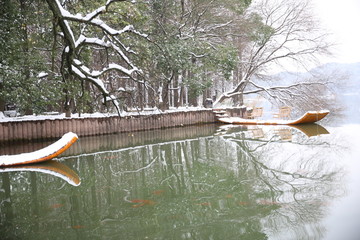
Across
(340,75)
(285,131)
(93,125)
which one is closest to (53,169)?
(93,125)

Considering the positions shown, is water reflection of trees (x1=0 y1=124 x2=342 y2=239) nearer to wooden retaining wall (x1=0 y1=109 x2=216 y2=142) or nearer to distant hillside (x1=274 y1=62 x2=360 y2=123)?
wooden retaining wall (x1=0 y1=109 x2=216 y2=142)

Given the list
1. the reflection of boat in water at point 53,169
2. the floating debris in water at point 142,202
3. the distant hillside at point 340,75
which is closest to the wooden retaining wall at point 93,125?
the reflection of boat in water at point 53,169

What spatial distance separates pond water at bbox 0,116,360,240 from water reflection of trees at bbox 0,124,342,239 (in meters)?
0.01

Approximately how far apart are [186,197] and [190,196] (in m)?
0.06

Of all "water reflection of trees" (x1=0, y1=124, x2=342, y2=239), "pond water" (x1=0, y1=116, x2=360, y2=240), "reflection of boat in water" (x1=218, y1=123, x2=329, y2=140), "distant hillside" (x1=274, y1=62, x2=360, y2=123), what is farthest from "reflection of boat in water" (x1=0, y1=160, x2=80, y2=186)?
"distant hillside" (x1=274, y1=62, x2=360, y2=123)

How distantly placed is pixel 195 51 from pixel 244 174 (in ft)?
39.3

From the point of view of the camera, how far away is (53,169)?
5.94 meters

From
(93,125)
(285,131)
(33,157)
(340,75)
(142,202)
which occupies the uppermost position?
(340,75)

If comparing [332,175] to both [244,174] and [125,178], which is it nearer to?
[244,174]

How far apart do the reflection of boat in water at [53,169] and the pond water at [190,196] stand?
2 centimetres

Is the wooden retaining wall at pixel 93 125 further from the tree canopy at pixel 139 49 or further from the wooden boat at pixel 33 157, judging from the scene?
the wooden boat at pixel 33 157

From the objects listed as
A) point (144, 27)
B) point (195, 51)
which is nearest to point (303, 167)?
point (144, 27)

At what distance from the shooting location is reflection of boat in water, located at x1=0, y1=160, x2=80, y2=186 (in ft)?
17.0

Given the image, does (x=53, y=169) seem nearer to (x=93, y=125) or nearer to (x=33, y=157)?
(x=33, y=157)
